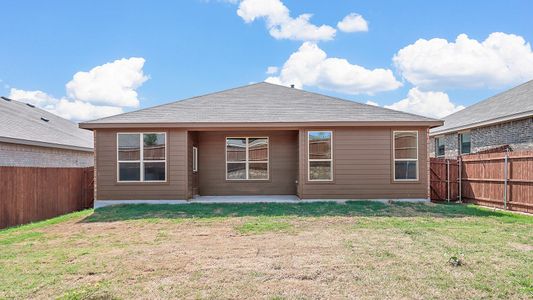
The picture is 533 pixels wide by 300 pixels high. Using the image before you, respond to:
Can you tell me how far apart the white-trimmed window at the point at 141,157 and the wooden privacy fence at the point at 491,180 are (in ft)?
31.7

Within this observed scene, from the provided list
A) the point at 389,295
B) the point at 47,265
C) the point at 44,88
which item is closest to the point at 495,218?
the point at 389,295

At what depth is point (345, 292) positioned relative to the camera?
4285 millimetres

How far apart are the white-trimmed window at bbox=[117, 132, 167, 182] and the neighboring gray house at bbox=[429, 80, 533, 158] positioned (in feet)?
40.2

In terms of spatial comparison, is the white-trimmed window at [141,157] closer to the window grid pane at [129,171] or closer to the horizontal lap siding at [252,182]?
the window grid pane at [129,171]

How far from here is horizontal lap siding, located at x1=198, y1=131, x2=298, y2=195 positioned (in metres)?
13.6

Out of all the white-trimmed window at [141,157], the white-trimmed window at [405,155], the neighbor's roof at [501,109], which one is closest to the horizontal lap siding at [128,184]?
the white-trimmed window at [141,157]

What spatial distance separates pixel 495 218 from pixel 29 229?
1147 centimetres

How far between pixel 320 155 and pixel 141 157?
5.81 meters

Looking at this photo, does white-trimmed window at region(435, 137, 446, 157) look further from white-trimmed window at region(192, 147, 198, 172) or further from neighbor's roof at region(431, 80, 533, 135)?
white-trimmed window at region(192, 147, 198, 172)

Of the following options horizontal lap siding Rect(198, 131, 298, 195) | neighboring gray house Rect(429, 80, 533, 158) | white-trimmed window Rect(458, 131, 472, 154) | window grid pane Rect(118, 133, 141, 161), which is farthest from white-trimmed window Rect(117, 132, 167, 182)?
white-trimmed window Rect(458, 131, 472, 154)

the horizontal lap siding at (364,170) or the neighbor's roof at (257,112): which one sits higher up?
the neighbor's roof at (257,112)

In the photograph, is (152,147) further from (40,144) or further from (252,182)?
(40,144)

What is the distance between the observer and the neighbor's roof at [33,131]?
41.1 feet

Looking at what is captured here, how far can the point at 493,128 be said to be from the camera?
578 inches
